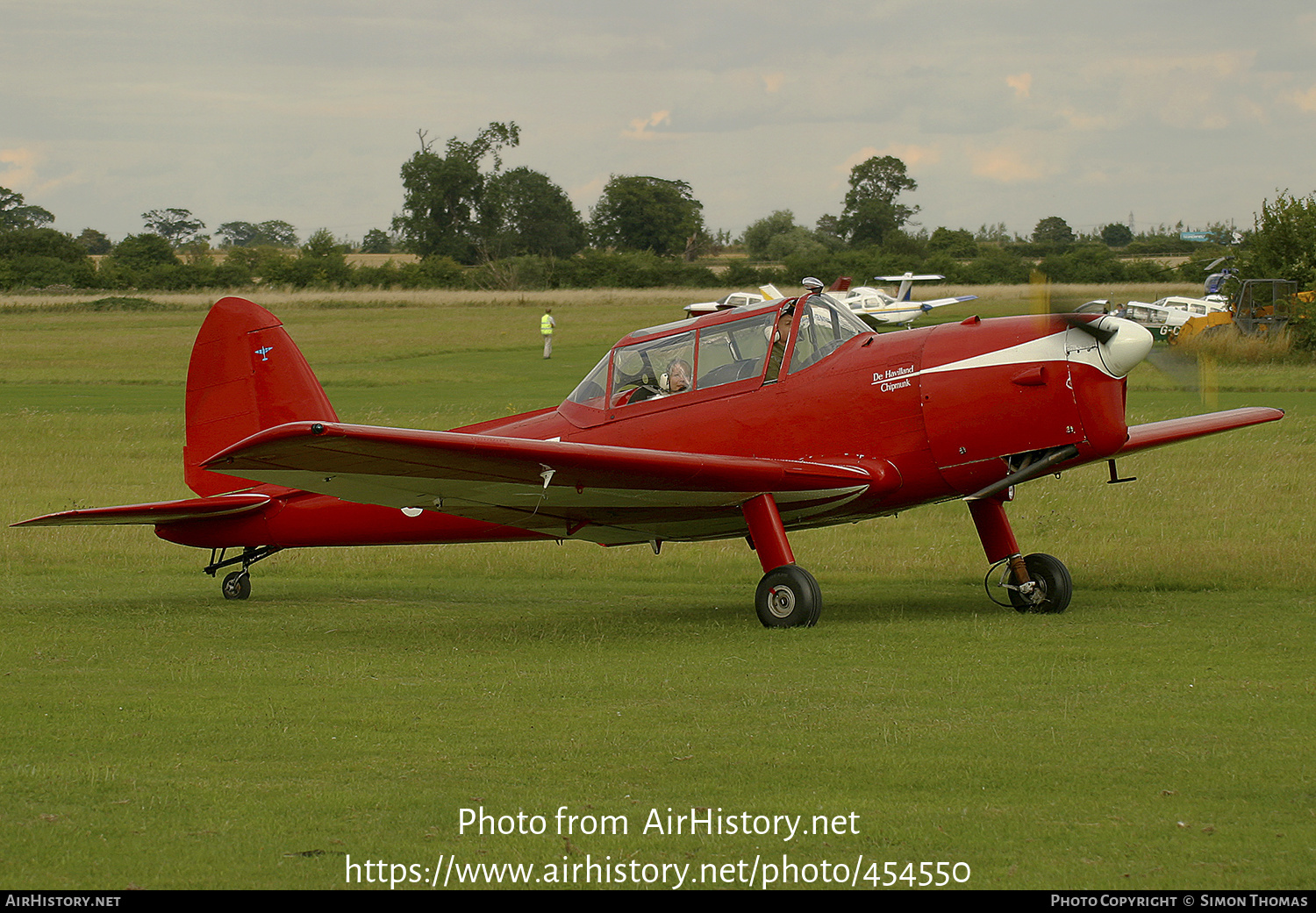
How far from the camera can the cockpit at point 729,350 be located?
10.1 meters

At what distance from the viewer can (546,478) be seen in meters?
9.09

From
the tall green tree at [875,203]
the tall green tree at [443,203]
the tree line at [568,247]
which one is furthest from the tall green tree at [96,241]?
the tall green tree at [875,203]

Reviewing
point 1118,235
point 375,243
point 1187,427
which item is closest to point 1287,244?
point 1187,427

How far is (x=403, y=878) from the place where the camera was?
4.33 meters

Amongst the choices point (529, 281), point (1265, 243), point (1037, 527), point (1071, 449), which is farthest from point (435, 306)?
point (1071, 449)

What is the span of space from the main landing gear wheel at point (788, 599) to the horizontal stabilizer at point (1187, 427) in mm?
3172

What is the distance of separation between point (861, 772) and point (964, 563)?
8.60m

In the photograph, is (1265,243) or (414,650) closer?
(414,650)

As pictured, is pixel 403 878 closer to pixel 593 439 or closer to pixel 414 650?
pixel 414 650

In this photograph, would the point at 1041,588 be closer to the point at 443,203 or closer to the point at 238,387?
the point at 238,387

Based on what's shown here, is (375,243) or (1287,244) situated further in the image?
(375,243)

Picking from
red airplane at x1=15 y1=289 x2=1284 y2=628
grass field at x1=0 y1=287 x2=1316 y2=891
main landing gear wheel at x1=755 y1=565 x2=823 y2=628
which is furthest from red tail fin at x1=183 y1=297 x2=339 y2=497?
main landing gear wheel at x1=755 y1=565 x2=823 y2=628

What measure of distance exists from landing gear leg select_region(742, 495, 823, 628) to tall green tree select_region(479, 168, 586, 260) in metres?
118

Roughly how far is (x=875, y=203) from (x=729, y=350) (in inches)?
4566
